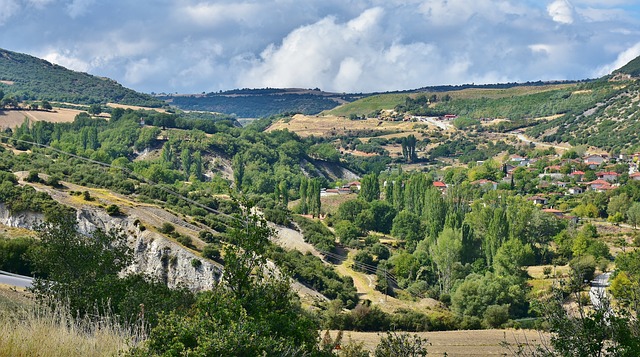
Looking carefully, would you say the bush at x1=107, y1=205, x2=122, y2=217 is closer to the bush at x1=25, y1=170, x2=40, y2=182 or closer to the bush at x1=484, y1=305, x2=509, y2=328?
the bush at x1=25, y1=170, x2=40, y2=182

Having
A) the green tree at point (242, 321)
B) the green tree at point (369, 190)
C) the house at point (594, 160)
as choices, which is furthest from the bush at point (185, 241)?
the house at point (594, 160)

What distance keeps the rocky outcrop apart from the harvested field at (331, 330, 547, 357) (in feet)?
42.1

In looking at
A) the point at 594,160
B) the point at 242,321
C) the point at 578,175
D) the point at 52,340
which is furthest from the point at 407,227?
the point at 52,340

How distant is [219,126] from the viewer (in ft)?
497

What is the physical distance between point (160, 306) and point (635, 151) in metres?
115

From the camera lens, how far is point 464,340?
4091 cm

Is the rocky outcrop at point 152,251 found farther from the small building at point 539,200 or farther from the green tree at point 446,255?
the small building at point 539,200

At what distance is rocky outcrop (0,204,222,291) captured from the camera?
50938 mm

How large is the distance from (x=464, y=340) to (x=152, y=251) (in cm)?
2264

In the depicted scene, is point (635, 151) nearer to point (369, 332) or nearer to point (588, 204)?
point (588, 204)

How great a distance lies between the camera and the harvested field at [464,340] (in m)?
36.5

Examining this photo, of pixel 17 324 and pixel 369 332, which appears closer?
pixel 17 324

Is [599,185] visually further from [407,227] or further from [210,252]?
[210,252]

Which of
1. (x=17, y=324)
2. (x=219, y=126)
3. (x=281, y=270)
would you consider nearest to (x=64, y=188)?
(x=281, y=270)
